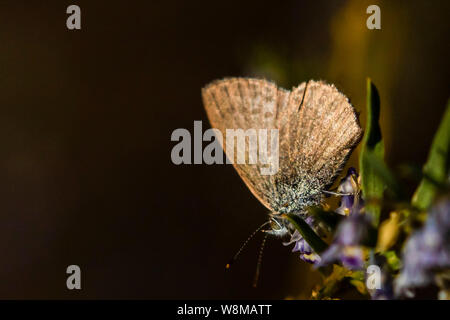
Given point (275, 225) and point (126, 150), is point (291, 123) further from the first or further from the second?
point (126, 150)

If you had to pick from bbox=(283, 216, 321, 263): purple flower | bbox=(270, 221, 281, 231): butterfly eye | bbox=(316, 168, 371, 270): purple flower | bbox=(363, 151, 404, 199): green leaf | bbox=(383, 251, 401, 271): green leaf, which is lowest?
bbox=(270, 221, 281, 231): butterfly eye

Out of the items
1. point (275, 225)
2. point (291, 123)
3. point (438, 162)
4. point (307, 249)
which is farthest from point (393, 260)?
point (291, 123)

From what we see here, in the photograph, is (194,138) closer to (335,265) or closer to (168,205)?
(168,205)

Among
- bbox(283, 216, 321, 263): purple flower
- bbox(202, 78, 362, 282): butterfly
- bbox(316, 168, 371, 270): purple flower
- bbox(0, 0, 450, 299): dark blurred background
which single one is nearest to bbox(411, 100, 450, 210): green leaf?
bbox(316, 168, 371, 270): purple flower

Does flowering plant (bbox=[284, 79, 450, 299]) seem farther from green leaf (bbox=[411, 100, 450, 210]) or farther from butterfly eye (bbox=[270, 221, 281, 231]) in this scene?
butterfly eye (bbox=[270, 221, 281, 231])

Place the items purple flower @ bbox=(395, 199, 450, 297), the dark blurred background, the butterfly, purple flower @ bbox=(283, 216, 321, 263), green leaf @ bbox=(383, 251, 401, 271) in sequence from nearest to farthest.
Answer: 1. purple flower @ bbox=(395, 199, 450, 297)
2. green leaf @ bbox=(383, 251, 401, 271)
3. purple flower @ bbox=(283, 216, 321, 263)
4. the butterfly
5. the dark blurred background

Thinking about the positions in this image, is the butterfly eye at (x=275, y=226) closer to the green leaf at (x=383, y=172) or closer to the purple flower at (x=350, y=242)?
the purple flower at (x=350, y=242)
